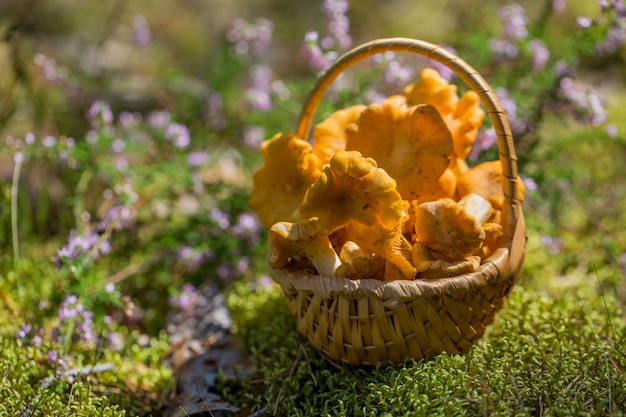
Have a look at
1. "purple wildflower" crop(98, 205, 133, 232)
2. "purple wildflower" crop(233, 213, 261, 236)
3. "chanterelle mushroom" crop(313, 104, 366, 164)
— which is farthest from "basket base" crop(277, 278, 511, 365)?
"purple wildflower" crop(98, 205, 133, 232)

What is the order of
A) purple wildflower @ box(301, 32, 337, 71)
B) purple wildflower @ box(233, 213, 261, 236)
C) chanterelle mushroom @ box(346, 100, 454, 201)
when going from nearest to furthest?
chanterelle mushroom @ box(346, 100, 454, 201) → purple wildflower @ box(301, 32, 337, 71) → purple wildflower @ box(233, 213, 261, 236)

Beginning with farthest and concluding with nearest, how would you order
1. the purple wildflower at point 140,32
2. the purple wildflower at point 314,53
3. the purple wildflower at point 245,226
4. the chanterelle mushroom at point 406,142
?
the purple wildflower at point 140,32, the purple wildflower at point 245,226, the purple wildflower at point 314,53, the chanterelle mushroom at point 406,142

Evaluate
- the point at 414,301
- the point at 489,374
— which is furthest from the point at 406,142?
the point at 489,374

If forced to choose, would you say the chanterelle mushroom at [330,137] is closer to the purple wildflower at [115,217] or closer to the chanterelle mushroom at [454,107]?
the chanterelle mushroom at [454,107]

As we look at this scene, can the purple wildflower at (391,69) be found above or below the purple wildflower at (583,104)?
below

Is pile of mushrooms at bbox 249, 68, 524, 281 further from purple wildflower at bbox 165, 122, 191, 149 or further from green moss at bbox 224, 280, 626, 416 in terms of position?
purple wildflower at bbox 165, 122, 191, 149

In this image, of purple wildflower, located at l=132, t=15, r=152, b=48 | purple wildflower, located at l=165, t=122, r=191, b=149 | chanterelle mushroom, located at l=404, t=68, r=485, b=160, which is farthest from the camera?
purple wildflower, located at l=132, t=15, r=152, b=48

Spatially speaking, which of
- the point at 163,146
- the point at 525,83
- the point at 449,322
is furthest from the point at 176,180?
the point at 525,83

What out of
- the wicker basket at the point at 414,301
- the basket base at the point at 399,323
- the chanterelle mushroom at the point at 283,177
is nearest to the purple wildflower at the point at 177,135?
the chanterelle mushroom at the point at 283,177

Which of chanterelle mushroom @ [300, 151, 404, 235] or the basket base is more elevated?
chanterelle mushroom @ [300, 151, 404, 235]
